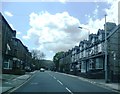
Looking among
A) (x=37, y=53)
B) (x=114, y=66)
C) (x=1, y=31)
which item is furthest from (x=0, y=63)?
(x=37, y=53)

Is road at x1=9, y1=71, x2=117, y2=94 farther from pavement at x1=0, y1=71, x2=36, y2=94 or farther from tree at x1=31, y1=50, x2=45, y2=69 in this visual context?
tree at x1=31, y1=50, x2=45, y2=69

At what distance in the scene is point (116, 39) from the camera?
5438 cm

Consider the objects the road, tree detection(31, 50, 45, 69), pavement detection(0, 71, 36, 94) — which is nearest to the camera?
the road

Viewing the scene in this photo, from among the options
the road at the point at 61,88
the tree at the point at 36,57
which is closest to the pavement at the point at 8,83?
the road at the point at 61,88

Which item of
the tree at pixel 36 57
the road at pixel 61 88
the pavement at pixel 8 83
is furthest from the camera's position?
the tree at pixel 36 57

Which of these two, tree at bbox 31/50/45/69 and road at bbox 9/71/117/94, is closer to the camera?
road at bbox 9/71/117/94

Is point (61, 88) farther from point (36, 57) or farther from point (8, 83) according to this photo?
point (36, 57)

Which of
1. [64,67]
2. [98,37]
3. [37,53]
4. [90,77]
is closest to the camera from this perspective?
[90,77]

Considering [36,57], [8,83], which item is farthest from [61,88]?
[36,57]

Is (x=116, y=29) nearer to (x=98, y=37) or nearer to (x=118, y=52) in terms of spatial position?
(x=118, y=52)

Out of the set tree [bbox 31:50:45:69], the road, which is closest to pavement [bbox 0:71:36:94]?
the road

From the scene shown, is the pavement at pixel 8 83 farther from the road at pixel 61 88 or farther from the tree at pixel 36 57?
the tree at pixel 36 57

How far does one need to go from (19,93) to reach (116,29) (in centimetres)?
3581

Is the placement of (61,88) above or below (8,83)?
below
